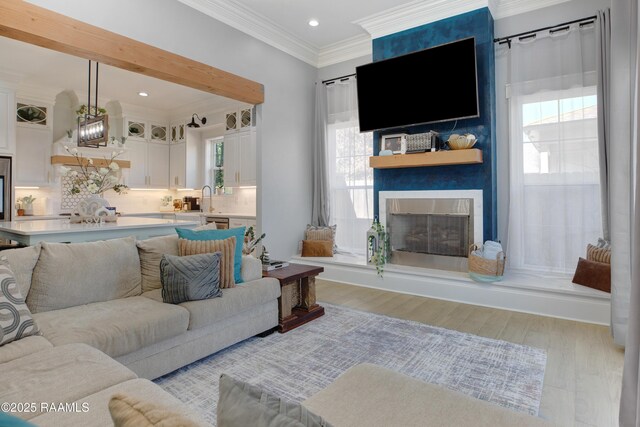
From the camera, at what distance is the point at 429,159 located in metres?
4.09

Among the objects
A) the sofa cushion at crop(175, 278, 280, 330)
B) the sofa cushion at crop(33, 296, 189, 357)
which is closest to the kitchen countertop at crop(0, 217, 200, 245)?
the sofa cushion at crop(33, 296, 189, 357)

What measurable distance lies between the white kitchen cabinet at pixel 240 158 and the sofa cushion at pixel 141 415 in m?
5.69

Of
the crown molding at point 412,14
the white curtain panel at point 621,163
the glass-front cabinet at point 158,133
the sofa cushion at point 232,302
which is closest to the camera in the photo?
the sofa cushion at point 232,302

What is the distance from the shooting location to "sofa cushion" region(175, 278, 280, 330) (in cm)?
230

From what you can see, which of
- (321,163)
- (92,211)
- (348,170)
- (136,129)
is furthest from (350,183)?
(136,129)

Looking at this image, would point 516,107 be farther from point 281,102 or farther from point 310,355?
point 310,355

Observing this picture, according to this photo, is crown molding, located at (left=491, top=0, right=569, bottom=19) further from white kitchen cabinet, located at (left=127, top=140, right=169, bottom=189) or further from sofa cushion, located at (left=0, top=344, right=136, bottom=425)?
white kitchen cabinet, located at (left=127, top=140, right=169, bottom=189)

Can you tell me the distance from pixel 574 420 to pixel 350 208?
3764 millimetres

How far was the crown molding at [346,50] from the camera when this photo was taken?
5.00 metres

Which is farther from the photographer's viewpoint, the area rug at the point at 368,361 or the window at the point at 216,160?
the window at the point at 216,160

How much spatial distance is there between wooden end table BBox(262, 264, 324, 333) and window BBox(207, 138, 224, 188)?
14.5ft

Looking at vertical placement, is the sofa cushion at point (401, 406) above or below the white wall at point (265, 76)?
below

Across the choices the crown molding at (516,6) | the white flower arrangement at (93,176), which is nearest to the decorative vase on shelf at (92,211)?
the white flower arrangement at (93,176)

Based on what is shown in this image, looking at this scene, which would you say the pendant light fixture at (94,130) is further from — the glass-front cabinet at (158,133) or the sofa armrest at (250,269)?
the glass-front cabinet at (158,133)
